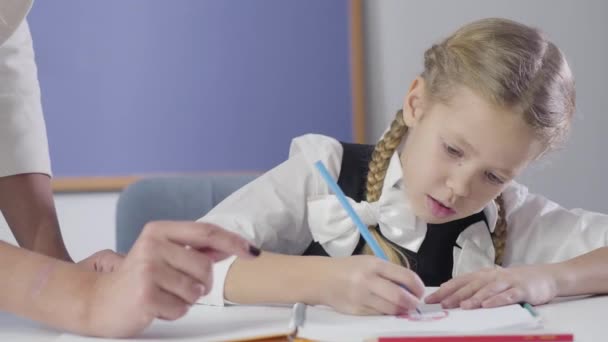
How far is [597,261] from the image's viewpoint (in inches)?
45.4

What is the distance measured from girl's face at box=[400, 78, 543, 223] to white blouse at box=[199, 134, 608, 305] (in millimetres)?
88

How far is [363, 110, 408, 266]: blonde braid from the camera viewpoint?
1.32 m

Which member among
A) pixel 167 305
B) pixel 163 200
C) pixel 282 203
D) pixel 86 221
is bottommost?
pixel 86 221

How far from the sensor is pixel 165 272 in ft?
2.56

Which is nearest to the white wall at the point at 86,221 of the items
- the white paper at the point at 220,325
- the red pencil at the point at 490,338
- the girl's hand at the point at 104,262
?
the girl's hand at the point at 104,262

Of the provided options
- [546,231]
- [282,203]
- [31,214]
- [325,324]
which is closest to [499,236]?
[546,231]

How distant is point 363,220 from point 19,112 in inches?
20.8

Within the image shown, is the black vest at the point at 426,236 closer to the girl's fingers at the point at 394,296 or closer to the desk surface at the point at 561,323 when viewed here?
the desk surface at the point at 561,323

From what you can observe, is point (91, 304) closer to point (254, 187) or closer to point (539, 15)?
point (254, 187)

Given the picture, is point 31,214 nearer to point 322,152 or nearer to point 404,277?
point 322,152

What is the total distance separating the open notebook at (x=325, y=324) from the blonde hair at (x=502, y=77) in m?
0.32

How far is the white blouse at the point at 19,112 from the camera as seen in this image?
4.25ft

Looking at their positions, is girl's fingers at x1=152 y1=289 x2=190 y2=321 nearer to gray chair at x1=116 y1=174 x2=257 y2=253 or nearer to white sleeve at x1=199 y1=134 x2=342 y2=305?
white sleeve at x1=199 y1=134 x2=342 y2=305

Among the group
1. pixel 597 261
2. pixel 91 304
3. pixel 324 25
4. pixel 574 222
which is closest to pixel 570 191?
pixel 324 25
